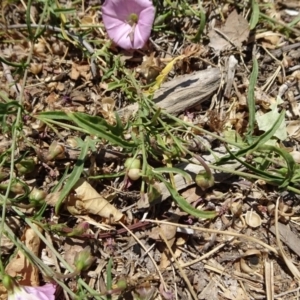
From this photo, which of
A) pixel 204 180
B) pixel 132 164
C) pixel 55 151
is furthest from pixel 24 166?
pixel 204 180

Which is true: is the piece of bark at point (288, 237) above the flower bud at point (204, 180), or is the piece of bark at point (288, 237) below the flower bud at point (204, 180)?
below

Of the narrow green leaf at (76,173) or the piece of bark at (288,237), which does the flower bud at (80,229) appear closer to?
the narrow green leaf at (76,173)

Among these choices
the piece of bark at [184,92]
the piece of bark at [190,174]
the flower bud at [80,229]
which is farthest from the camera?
the piece of bark at [184,92]

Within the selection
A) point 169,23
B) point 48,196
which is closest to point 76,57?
point 169,23

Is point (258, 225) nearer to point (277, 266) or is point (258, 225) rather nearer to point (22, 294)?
point (277, 266)

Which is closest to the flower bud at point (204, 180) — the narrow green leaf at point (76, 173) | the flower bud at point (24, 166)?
the narrow green leaf at point (76, 173)

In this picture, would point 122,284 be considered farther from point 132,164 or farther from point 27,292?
point 132,164
